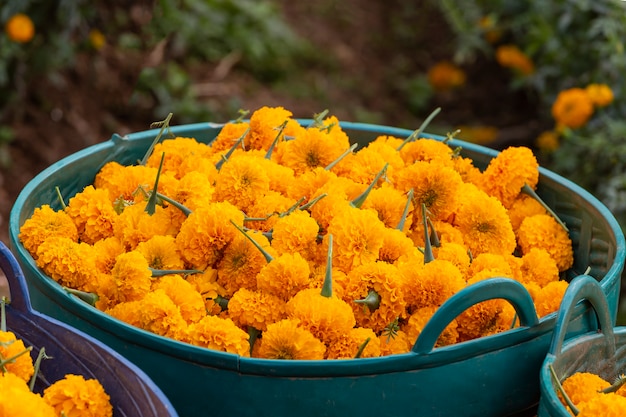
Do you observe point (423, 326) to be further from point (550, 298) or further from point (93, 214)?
point (93, 214)

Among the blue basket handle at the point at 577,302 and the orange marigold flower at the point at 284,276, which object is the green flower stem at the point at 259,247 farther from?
the blue basket handle at the point at 577,302

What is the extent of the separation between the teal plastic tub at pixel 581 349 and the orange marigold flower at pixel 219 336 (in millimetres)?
451

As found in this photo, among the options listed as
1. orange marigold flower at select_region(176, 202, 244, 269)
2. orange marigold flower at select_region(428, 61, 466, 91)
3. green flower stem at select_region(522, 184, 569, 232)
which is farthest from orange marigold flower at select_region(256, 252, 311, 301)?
orange marigold flower at select_region(428, 61, 466, 91)

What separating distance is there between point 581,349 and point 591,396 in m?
0.13

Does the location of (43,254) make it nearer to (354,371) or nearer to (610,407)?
(354,371)

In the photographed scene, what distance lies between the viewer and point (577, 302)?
139 centimetres

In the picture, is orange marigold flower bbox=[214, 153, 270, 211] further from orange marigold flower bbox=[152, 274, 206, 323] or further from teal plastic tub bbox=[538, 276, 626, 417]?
teal plastic tub bbox=[538, 276, 626, 417]

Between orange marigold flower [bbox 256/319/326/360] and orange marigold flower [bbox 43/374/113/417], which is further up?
orange marigold flower [bbox 256/319/326/360]

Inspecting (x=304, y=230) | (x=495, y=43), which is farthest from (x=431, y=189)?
(x=495, y=43)

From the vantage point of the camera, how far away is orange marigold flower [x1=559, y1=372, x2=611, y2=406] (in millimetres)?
1335

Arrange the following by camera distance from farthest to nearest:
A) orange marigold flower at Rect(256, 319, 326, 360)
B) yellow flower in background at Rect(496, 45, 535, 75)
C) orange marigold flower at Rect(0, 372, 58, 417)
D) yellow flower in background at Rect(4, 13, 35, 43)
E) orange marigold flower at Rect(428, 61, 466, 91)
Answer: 1. orange marigold flower at Rect(428, 61, 466, 91)
2. yellow flower in background at Rect(496, 45, 535, 75)
3. yellow flower in background at Rect(4, 13, 35, 43)
4. orange marigold flower at Rect(256, 319, 326, 360)
5. orange marigold flower at Rect(0, 372, 58, 417)

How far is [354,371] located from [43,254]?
577 mm

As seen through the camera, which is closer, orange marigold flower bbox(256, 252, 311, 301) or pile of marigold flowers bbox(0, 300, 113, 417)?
pile of marigold flowers bbox(0, 300, 113, 417)

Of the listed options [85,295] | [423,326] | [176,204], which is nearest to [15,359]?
[85,295]
